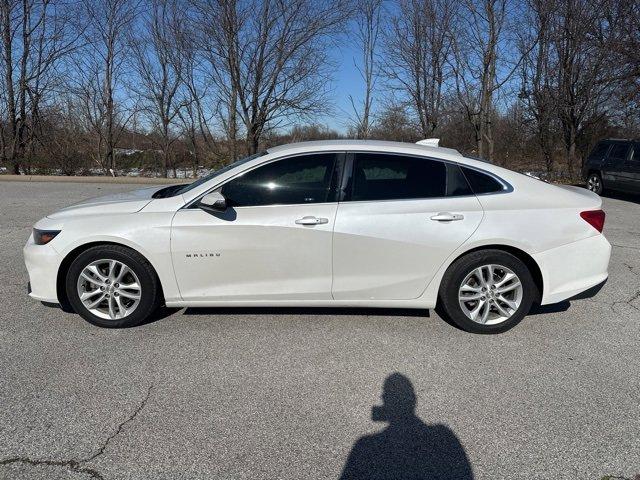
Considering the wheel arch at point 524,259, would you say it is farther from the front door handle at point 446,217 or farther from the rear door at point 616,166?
the rear door at point 616,166

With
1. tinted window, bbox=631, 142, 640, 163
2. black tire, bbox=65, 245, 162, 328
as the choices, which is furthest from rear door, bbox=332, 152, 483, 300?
tinted window, bbox=631, 142, 640, 163

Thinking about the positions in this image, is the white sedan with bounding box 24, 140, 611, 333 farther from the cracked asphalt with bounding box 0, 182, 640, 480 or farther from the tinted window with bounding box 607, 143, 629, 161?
the tinted window with bounding box 607, 143, 629, 161

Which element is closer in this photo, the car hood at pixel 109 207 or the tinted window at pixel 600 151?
the car hood at pixel 109 207

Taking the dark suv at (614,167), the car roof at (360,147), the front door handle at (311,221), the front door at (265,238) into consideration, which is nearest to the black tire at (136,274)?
the front door at (265,238)

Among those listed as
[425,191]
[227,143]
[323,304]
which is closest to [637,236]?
[425,191]

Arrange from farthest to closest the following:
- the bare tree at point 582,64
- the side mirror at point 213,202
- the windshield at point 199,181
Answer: the bare tree at point 582,64, the windshield at point 199,181, the side mirror at point 213,202

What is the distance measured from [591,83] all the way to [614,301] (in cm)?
1460

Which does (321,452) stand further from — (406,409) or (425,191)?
(425,191)

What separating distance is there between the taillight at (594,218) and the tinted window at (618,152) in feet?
32.2

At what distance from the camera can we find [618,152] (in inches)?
463

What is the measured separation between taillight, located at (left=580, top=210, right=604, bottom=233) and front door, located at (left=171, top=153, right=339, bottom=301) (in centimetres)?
209

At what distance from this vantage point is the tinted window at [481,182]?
12.0 feet

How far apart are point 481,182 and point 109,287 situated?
322 cm

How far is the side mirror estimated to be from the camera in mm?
3439
